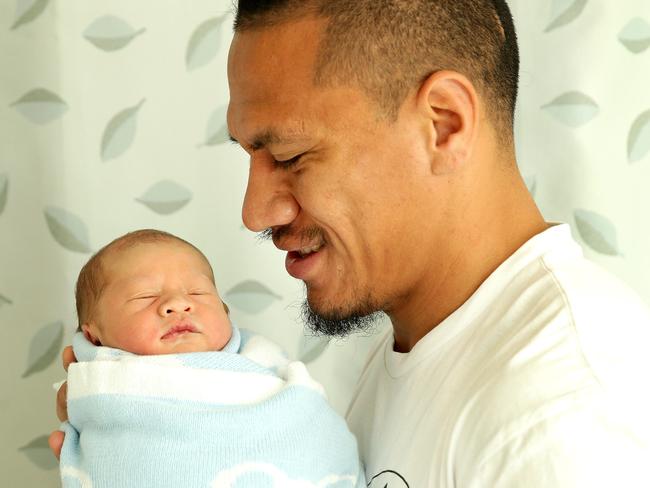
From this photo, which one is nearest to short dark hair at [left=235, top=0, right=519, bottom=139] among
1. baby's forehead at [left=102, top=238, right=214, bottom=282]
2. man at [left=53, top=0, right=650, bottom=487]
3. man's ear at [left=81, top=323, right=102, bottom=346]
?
man at [left=53, top=0, right=650, bottom=487]

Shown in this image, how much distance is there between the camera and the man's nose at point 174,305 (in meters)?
1.27

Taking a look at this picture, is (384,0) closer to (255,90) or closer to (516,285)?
(255,90)

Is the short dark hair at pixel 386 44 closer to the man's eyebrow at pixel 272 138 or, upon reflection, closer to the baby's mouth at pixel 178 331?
the man's eyebrow at pixel 272 138

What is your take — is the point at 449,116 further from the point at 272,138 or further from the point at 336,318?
the point at 336,318

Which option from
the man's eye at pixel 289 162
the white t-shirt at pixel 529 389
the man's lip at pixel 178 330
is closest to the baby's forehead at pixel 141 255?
the man's lip at pixel 178 330

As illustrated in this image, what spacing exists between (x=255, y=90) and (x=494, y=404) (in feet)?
1.75

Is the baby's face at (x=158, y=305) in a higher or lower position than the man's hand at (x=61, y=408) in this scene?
higher

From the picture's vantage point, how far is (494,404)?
949 mm

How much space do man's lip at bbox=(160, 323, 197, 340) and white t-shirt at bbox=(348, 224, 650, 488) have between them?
30 centimetres

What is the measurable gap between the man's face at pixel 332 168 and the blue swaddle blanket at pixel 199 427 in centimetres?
18

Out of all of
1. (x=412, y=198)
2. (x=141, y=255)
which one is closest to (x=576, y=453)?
(x=412, y=198)

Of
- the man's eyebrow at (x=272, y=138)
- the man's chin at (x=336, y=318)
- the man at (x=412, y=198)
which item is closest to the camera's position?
the man at (x=412, y=198)

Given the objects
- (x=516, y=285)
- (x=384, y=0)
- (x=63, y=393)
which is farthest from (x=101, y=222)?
(x=516, y=285)

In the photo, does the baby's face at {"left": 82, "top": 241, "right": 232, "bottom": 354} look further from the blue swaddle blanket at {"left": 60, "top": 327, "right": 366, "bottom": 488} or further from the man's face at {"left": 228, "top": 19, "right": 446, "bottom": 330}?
the man's face at {"left": 228, "top": 19, "right": 446, "bottom": 330}
